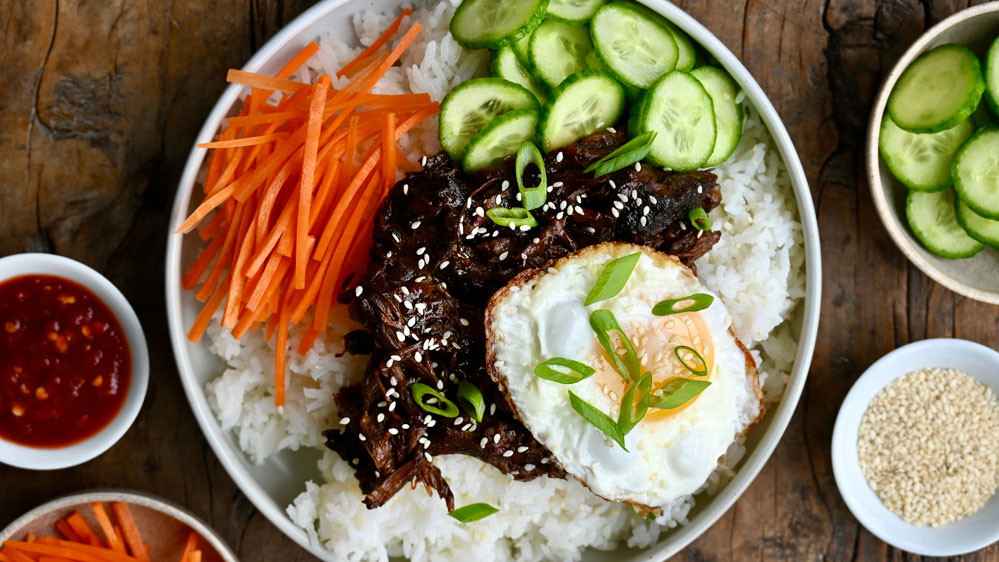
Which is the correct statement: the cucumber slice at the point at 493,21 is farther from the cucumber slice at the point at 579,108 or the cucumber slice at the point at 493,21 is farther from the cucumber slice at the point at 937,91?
the cucumber slice at the point at 937,91

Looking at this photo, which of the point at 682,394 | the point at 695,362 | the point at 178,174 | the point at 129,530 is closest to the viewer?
the point at 682,394

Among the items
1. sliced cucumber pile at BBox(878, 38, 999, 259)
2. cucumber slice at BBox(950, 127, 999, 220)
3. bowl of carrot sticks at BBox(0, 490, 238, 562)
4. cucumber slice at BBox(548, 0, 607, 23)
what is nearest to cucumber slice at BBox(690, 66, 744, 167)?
cucumber slice at BBox(548, 0, 607, 23)

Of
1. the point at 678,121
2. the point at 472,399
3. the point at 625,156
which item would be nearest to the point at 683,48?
the point at 678,121

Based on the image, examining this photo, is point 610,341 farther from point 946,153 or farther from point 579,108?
point 946,153

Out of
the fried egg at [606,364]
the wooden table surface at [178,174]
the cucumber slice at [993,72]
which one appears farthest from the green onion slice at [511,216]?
the cucumber slice at [993,72]

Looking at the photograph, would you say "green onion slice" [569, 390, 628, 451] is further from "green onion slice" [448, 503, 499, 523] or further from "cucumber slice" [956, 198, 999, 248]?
"cucumber slice" [956, 198, 999, 248]

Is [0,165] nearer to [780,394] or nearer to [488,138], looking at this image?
[488,138]
